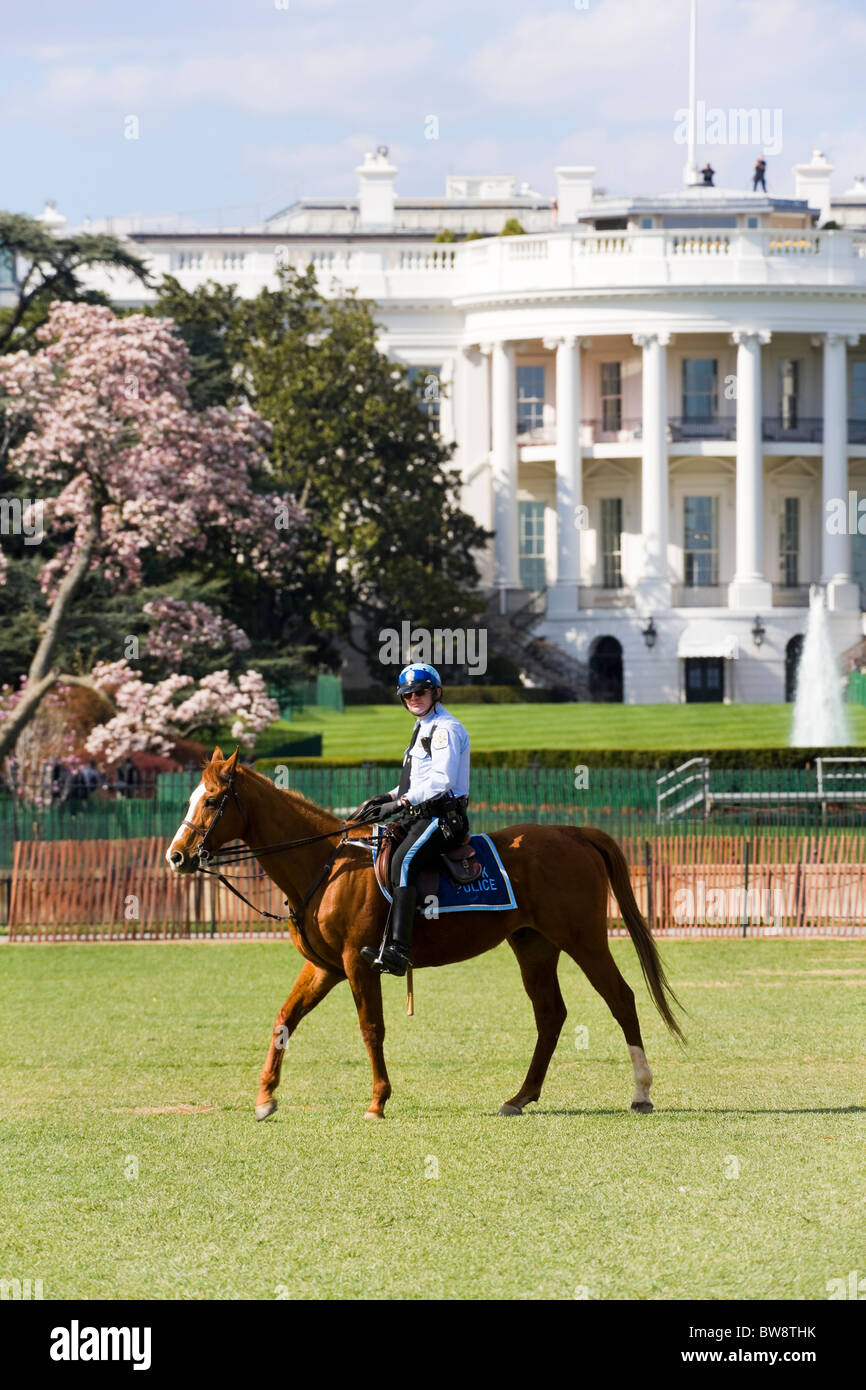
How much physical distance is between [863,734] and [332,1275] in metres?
42.9

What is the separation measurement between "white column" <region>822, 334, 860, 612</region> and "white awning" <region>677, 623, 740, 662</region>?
379cm

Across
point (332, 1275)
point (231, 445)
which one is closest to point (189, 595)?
point (231, 445)

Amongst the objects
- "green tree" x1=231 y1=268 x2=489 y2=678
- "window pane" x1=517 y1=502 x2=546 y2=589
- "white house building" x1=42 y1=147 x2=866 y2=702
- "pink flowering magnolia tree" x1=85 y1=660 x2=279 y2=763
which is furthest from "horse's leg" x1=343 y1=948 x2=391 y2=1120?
"window pane" x1=517 y1=502 x2=546 y2=589

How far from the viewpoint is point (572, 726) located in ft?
169

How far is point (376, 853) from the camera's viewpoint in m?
13.0

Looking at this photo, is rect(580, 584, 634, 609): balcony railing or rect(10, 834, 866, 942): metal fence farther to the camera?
rect(580, 584, 634, 609): balcony railing

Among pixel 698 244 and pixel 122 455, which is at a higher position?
pixel 698 244

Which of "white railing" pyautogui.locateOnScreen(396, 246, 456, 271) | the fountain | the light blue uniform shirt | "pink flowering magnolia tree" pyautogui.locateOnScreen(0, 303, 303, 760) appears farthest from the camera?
"white railing" pyautogui.locateOnScreen(396, 246, 456, 271)

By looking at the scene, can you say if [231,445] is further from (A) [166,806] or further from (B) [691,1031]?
(B) [691,1031]

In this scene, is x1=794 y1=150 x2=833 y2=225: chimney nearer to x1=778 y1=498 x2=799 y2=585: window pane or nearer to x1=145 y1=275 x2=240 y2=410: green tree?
x1=778 y1=498 x2=799 y2=585: window pane

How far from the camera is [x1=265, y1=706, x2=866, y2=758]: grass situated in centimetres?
4825

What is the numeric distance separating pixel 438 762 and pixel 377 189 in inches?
2913

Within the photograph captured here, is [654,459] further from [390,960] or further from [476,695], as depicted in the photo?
[390,960]

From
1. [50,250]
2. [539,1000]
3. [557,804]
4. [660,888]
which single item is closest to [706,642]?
[50,250]
